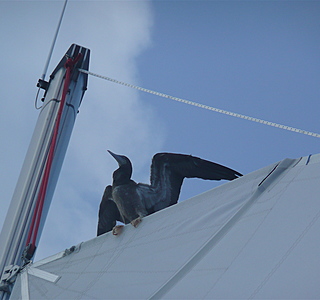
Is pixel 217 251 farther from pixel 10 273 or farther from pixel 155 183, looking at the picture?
pixel 155 183

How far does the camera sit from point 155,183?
615cm

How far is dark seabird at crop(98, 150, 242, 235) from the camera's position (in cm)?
589

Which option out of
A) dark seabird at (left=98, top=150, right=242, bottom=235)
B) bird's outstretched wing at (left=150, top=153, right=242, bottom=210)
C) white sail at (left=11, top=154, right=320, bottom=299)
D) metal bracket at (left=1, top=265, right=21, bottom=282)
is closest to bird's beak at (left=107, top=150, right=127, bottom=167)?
dark seabird at (left=98, top=150, right=242, bottom=235)

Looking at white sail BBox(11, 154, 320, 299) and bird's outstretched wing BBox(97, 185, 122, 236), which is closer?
white sail BBox(11, 154, 320, 299)

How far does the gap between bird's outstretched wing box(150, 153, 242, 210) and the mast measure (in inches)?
40.0

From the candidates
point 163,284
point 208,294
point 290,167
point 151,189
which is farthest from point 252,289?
point 151,189

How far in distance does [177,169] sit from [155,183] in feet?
0.92

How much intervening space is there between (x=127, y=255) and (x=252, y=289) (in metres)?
1.56

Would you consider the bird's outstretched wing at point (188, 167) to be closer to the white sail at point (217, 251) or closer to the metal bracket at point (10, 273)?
the white sail at point (217, 251)

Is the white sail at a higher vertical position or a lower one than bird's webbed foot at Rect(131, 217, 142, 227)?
lower

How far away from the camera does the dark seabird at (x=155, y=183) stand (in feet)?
19.3

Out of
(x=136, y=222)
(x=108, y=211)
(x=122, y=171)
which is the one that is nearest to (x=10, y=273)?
(x=136, y=222)

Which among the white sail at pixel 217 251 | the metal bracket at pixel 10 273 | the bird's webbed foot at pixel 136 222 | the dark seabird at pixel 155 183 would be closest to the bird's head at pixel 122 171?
the dark seabird at pixel 155 183

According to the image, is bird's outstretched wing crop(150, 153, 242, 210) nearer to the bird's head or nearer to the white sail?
the bird's head
